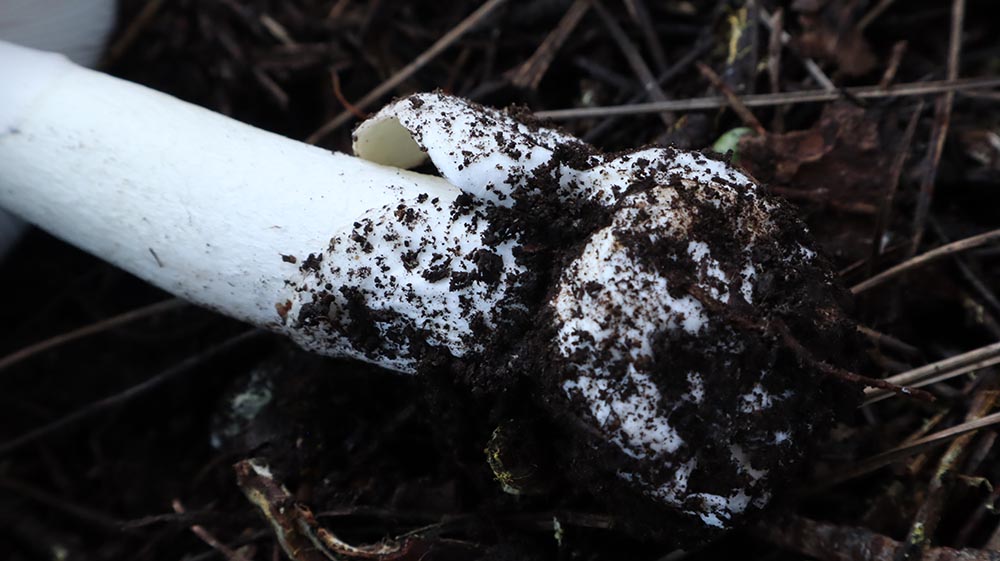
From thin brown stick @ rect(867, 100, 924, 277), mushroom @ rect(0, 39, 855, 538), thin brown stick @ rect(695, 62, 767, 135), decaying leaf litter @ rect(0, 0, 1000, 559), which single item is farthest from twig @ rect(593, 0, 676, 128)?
mushroom @ rect(0, 39, 855, 538)

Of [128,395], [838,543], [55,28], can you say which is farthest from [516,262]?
[55,28]

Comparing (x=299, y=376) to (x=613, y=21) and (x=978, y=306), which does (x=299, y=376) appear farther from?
(x=978, y=306)

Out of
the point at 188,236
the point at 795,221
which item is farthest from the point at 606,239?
the point at 188,236

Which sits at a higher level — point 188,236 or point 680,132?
point 680,132

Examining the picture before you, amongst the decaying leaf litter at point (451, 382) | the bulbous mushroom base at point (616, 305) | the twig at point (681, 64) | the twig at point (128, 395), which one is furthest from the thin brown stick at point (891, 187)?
the twig at point (128, 395)

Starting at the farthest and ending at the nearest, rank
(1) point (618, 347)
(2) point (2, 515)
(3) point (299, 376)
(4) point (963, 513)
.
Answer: (2) point (2, 515) → (3) point (299, 376) → (4) point (963, 513) → (1) point (618, 347)

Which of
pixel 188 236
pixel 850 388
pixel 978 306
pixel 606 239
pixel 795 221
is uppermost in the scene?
pixel 978 306

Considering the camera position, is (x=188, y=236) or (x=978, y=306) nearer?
(x=188, y=236)
